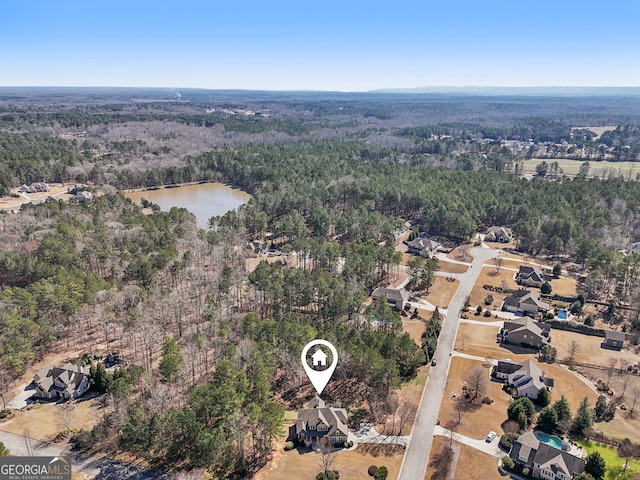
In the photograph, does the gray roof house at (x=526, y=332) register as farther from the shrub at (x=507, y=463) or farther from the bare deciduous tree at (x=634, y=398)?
the shrub at (x=507, y=463)

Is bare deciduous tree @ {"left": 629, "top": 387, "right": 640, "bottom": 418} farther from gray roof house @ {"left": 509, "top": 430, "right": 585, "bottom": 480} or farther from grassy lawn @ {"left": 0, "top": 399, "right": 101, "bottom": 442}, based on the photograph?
grassy lawn @ {"left": 0, "top": 399, "right": 101, "bottom": 442}

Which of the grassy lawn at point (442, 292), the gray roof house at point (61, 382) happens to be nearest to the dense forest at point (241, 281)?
the gray roof house at point (61, 382)

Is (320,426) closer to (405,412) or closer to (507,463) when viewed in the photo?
(405,412)

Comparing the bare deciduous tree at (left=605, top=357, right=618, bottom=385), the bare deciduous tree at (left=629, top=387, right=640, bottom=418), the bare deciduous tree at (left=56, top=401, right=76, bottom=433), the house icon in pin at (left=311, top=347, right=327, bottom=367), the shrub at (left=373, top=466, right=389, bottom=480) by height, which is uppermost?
the house icon in pin at (left=311, top=347, right=327, bottom=367)

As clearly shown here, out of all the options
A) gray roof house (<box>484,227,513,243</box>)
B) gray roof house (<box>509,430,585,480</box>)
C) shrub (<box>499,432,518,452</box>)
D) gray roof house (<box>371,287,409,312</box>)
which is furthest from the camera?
gray roof house (<box>484,227,513,243</box>)

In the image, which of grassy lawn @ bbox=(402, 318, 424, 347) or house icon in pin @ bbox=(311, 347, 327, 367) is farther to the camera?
grassy lawn @ bbox=(402, 318, 424, 347)

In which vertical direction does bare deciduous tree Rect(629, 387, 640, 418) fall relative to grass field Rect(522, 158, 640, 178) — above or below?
below

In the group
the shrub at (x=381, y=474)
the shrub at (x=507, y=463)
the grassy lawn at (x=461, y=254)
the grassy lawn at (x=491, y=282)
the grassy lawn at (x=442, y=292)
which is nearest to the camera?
the shrub at (x=381, y=474)

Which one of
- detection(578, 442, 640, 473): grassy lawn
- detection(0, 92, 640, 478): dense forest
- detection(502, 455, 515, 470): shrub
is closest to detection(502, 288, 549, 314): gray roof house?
detection(0, 92, 640, 478): dense forest
